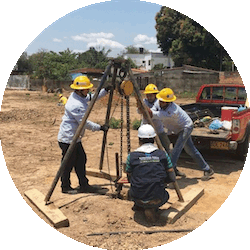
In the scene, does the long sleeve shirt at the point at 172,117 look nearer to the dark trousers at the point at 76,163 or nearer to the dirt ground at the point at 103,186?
the dirt ground at the point at 103,186

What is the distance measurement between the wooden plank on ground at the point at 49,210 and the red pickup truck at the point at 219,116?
3469 mm

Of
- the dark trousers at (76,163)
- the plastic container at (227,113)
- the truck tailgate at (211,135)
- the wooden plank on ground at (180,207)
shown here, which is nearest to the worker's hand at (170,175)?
the wooden plank on ground at (180,207)

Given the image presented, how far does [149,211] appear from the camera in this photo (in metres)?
4.03

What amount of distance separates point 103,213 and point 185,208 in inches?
48.3

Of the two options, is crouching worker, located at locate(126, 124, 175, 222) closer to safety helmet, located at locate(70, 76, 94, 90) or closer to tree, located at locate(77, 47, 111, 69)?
safety helmet, located at locate(70, 76, 94, 90)

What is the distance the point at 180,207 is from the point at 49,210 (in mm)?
1880

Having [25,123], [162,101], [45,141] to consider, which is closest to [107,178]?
[162,101]

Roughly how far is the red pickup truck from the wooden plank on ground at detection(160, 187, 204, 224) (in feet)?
5.06

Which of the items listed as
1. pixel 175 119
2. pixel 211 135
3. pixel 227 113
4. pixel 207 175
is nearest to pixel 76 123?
pixel 175 119

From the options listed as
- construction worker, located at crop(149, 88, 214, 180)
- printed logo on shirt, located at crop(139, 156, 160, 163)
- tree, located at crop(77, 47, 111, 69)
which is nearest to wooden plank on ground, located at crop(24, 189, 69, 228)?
printed logo on shirt, located at crop(139, 156, 160, 163)

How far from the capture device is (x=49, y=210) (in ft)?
13.5

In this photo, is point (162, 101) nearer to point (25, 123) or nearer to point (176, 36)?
point (25, 123)

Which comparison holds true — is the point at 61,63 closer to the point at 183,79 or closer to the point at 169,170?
the point at 183,79

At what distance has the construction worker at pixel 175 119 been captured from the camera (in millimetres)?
5316
